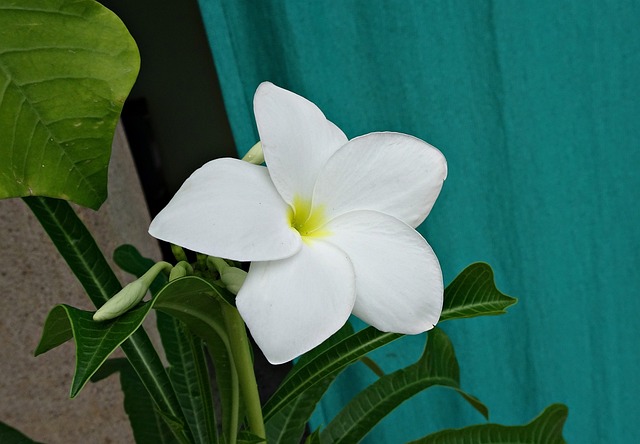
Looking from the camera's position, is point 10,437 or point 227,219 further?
point 10,437

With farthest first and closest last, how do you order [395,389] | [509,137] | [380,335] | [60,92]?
[509,137]
[395,389]
[380,335]
[60,92]

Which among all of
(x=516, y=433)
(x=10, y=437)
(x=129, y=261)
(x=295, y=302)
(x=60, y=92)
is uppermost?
(x=60, y=92)

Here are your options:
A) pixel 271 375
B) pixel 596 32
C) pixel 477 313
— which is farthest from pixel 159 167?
pixel 477 313

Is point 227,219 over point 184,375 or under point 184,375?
over

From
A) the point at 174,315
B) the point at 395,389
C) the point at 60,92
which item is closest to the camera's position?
the point at 60,92

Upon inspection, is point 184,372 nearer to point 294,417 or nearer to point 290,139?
point 294,417

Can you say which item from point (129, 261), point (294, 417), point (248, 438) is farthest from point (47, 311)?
point (248, 438)

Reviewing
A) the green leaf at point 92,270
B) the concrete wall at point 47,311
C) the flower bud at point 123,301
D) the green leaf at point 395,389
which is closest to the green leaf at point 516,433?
the green leaf at point 395,389
